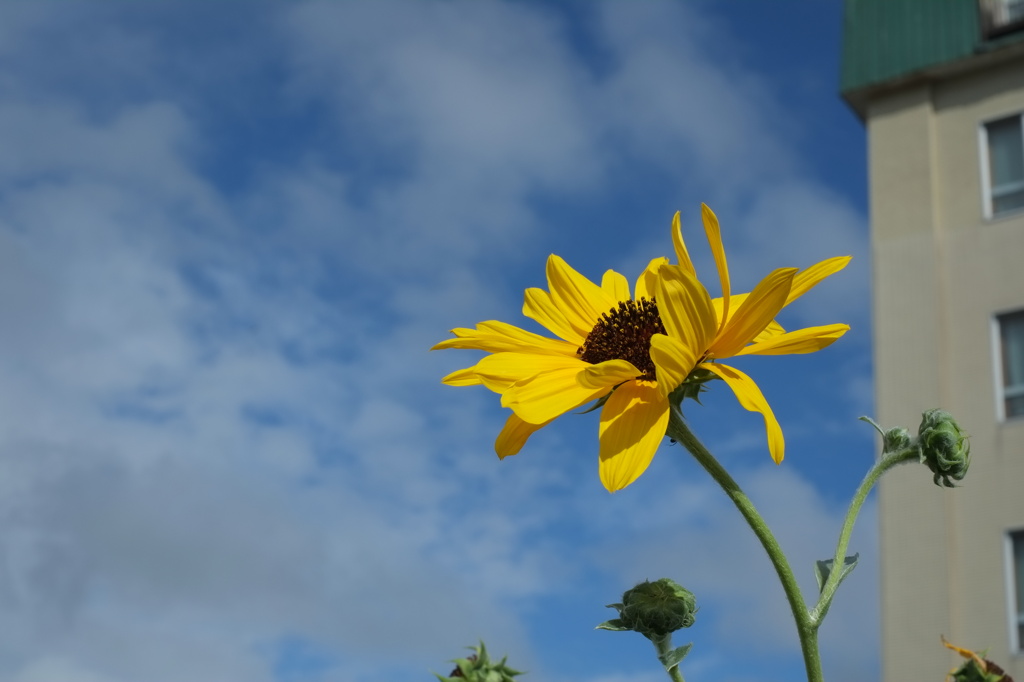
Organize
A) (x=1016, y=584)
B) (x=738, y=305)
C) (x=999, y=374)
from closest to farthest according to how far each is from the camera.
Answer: (x=738, y=305) → (x=1016, y=584) → (x=999, y=374)

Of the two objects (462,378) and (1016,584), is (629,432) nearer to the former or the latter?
(462,378)

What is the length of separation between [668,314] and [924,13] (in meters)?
17.5

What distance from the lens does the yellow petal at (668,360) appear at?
1.59 m

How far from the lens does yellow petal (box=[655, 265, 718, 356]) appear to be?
63.9 inches

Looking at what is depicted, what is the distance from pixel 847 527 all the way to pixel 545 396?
1.41ft

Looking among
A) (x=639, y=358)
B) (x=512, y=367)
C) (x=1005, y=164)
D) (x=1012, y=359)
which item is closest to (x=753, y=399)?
(x=639, y=358)

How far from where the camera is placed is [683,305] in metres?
1.64

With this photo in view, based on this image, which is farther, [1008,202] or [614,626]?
[1008,202]

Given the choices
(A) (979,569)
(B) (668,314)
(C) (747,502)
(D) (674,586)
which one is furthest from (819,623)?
(A) (979,569)

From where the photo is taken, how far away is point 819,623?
148 centimetres

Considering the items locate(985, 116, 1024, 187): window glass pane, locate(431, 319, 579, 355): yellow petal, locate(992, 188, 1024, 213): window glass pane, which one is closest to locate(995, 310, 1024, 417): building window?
locate(992, 188, 1024, 213): window glass pane

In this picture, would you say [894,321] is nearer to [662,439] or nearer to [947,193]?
[947,193]

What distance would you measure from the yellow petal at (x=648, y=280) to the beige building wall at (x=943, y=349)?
1333 cm

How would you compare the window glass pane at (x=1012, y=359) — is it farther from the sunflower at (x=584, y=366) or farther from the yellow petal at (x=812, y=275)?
the yellow petal at (x=812, y=275)
